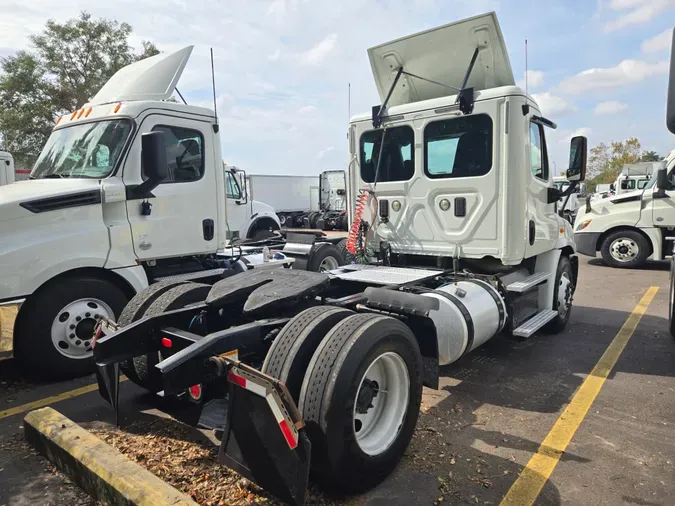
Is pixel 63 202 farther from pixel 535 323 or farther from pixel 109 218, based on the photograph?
pixel 535 323

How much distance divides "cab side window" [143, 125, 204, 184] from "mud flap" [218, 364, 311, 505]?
149 inches

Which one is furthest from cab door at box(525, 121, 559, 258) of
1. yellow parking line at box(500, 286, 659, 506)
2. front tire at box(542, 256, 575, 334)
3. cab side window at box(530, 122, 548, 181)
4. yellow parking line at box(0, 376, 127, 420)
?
yellow parking line at box(0, 376, 127, 420)

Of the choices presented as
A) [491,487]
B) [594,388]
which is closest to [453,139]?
[594,388]

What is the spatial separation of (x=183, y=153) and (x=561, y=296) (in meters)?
5.15

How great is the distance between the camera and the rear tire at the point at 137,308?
3.78 meters

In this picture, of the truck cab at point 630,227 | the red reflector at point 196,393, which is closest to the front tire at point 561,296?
the red reflector at point 196,393

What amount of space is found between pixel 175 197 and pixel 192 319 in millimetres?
2576

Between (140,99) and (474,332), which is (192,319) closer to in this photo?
(474,332)

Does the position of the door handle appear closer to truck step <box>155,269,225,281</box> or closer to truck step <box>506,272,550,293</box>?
truck step <box>155,269,225,281</box>

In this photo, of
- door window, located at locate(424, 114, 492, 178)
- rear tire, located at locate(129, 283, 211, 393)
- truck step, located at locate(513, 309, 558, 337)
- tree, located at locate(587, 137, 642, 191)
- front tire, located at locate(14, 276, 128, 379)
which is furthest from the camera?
tree, located at locate(587, 137, 642, 191)

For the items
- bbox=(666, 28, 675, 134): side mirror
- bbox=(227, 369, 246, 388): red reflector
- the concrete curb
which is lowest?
the concrete curb

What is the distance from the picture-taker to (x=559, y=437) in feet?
12.0

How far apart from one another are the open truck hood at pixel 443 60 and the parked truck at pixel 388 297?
0.02 meters

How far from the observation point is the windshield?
17.7ft
